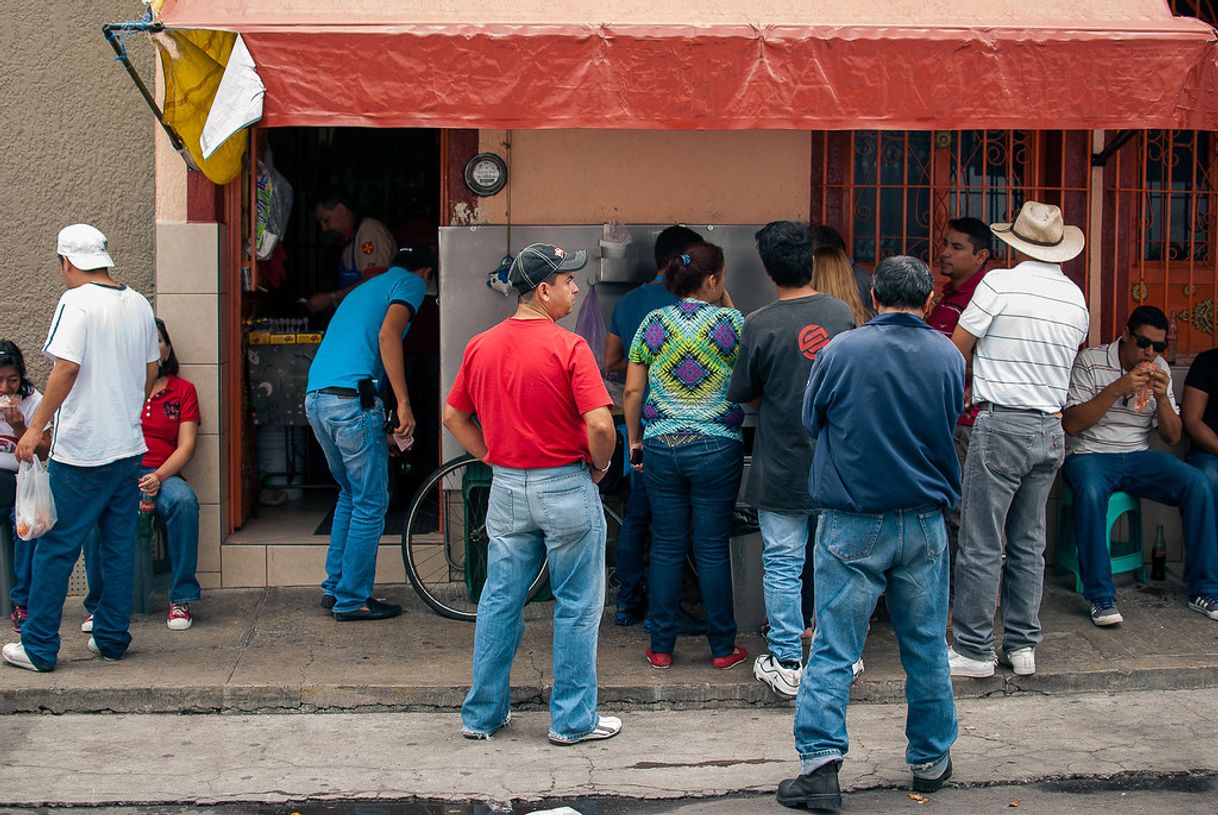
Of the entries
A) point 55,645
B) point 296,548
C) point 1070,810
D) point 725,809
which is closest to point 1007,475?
point 1070,810

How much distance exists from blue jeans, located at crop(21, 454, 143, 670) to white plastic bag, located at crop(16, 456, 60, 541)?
70 millimetres

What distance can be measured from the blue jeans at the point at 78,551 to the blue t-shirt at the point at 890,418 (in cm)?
316

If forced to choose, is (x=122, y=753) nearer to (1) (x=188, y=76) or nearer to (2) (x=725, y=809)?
(2) (x=725, y=809)

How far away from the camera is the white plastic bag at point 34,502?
6.15 m

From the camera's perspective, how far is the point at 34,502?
6172mm

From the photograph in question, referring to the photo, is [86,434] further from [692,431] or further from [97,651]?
[692,431]

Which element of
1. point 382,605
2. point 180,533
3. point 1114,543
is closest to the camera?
point 180,533

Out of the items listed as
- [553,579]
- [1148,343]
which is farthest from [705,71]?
[1148,343]

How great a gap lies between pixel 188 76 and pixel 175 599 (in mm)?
2478

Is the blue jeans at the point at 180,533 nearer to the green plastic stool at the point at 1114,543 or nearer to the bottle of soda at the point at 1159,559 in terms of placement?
the green plastic stool at the point at 1114,543

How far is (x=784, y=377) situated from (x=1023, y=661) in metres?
1.67


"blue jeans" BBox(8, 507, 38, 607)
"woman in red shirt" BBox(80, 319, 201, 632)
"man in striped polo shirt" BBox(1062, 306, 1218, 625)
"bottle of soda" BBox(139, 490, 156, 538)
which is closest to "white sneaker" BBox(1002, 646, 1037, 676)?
"man in striped polo shirt" BBox(1062, 306, 1218, 625)

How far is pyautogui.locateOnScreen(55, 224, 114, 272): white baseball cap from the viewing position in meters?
6.09

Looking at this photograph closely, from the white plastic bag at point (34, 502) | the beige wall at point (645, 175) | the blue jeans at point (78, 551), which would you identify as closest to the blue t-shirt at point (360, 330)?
the beige wall at point (645, 175)
